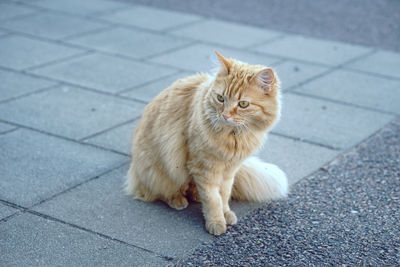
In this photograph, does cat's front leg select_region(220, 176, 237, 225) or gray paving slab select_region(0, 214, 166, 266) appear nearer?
gray paving slab select_region(0, 214, 166, 266)

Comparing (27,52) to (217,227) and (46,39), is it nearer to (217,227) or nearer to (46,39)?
(46,39)

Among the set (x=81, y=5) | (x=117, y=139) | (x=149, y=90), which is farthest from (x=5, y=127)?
(x=81, y=5)

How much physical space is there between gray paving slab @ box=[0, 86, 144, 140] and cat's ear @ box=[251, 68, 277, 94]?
7.64ft

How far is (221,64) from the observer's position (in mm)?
3570

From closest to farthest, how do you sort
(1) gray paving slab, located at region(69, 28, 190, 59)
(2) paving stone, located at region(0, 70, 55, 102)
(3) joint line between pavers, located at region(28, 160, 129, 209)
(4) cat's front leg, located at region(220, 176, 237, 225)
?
(4) cat's front leg, located at region(220, 176, 237, 225), (3) joint line between pavers, located at region(28, 160, 129, 209), (2) paving stone, located at region(0, 70, 55, 102), (1) gray paving slab, located at region(69, 28, 190, 59)

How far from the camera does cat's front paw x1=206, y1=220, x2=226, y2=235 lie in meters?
3.79

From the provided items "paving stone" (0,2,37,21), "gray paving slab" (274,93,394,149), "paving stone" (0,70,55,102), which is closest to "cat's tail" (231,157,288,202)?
"gray paving slab" (274,93,394,149)

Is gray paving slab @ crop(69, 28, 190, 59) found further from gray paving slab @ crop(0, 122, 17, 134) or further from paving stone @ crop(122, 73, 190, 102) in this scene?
gray paving slab @ crop(0, 122, 17, 134)

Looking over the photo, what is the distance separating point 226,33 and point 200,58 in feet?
4.12

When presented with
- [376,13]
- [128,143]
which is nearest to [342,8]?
[376,13]

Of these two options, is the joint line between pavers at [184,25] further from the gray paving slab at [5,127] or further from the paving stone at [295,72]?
the gray paving slab at [5,127]

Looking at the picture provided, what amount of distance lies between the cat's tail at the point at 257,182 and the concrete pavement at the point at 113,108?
0.14 m

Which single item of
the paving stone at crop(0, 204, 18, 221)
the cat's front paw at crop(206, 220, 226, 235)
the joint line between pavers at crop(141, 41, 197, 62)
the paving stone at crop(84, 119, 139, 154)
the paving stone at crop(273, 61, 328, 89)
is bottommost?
the paving stone at crop(0, 204, 18, 221)

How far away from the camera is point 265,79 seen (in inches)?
136
